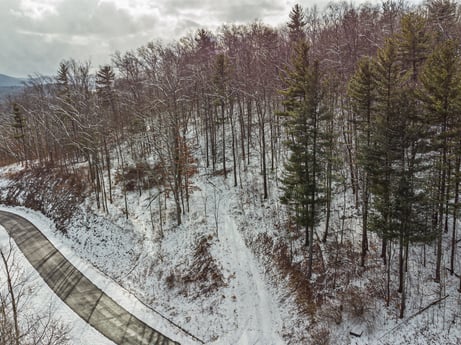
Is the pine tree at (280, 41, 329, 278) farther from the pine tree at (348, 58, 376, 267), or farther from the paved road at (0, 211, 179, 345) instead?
the paved road at (0, 211, 179, 345)

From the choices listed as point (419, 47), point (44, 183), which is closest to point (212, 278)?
point (419, 47)

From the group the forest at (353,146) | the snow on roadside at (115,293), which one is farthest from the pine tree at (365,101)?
the snow on roadside at (115,293)

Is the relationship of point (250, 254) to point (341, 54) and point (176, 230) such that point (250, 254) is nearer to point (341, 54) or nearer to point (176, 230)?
point (176, 230)

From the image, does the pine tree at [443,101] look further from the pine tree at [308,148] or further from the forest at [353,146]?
the pine tree at [308,148]

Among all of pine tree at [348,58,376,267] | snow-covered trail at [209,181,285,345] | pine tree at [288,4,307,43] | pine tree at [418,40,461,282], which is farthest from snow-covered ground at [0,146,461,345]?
pine tree at [288,4,307,43]

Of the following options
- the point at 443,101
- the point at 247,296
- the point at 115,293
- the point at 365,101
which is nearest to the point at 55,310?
the point at 115,293
